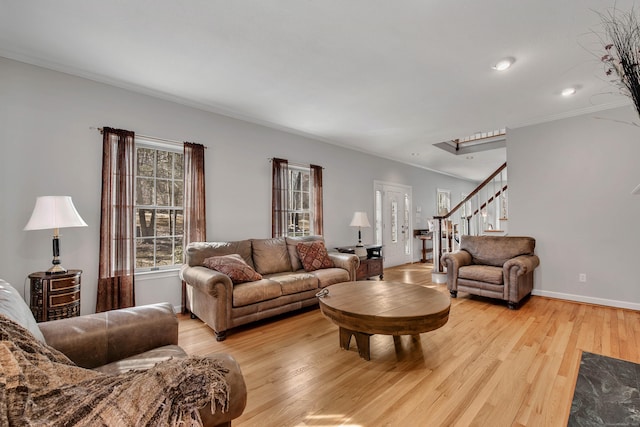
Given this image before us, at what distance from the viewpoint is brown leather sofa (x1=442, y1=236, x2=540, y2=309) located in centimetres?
359

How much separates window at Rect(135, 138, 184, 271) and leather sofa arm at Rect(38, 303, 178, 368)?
2.04 metres

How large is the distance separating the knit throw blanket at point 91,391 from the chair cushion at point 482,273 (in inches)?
150

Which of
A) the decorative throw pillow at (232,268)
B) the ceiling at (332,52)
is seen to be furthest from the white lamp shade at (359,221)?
the decorative throw pillow at (232,268)

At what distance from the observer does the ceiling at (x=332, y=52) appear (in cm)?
205

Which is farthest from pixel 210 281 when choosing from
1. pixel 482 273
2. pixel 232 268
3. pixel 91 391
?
pixel 482 273

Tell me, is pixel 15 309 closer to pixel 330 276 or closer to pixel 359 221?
pixel 330 276

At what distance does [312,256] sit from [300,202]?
1344 mm

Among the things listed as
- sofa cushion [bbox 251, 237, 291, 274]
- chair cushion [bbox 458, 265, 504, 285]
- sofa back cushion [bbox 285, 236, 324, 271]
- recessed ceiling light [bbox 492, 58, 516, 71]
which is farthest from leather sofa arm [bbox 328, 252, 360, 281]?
recessed ceiling light [bbox 492, 58, 516, 71]

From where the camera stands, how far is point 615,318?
3.27 m

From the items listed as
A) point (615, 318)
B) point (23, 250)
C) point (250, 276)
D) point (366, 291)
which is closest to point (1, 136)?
point (23, 250)

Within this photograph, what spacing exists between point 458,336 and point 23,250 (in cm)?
426

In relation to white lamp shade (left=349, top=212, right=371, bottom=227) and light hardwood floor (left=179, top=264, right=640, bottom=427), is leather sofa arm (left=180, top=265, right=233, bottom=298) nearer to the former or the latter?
light hardwood floor (left=179, top=264, right=640, bottom=427)

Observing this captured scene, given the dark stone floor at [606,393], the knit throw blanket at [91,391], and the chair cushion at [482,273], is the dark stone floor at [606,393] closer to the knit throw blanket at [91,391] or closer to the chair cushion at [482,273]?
the chair cushion at [482,273]

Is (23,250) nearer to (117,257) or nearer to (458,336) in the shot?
(117,257)
